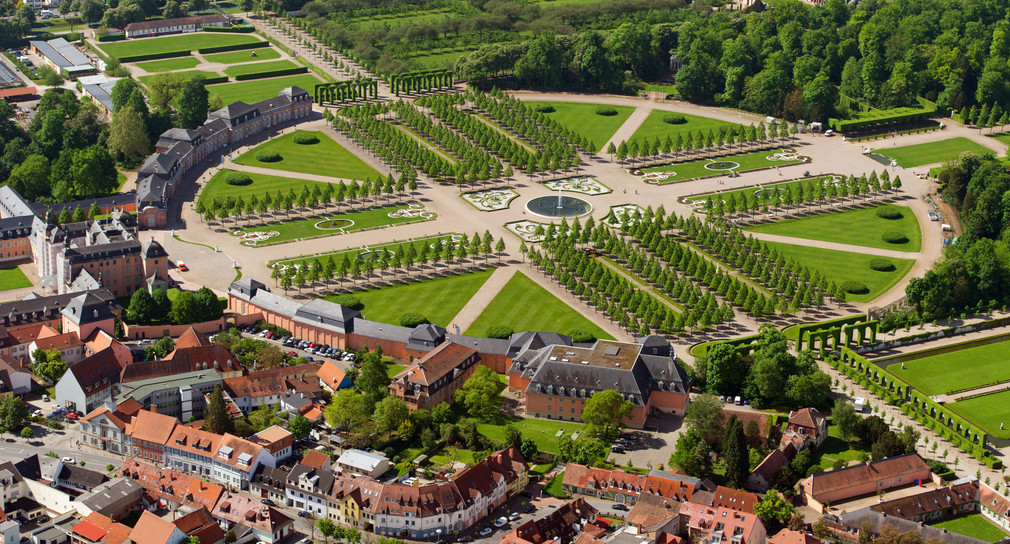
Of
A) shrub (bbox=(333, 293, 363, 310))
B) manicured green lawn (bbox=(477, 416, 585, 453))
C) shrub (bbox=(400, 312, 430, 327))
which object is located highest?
shrub (bbox=(400, 312, 430, 327))

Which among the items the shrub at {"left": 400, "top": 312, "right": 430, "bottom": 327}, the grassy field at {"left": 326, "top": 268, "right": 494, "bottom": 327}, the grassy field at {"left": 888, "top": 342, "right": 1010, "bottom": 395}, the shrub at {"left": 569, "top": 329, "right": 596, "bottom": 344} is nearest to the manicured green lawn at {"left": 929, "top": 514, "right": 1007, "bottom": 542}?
the grassy field at {"left": 888, "top": 342, "right": 1010, "bottom": 395}

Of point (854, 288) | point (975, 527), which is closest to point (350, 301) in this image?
point (854, 288)

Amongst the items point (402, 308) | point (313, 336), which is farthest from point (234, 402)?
point (402, 308)

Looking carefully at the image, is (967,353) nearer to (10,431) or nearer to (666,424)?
(666,424)

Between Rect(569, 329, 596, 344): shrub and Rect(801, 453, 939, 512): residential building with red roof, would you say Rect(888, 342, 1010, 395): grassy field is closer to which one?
Rect(801, 453, 939, 512): residential building with red roof

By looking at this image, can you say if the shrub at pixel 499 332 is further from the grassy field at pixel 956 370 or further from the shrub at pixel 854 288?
the shrub at pixel 854 288

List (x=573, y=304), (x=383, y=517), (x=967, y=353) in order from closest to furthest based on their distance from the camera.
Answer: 1. (x=383, y=517)
2. (x=967, y=353)
3. (x=573, y=304)
